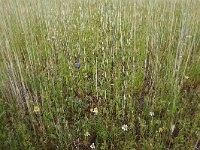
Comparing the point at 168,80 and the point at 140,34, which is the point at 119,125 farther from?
the point at 140,34

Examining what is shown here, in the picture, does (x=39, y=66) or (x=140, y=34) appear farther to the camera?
(x=140, y=34)

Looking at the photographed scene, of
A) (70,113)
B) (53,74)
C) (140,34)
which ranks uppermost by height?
A: (140,34)

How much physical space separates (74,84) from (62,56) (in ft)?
1.65

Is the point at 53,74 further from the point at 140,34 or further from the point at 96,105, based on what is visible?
the point at 140,34

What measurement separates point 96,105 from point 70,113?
0.75 feet

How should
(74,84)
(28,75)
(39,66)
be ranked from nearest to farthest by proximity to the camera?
1. (74,84)
2. (28,75)
3. (39,66)

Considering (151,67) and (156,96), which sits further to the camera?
(151,67)

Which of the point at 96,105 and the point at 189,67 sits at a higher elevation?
the point at 189,67

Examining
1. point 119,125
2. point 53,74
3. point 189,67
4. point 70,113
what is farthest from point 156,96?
point 53,74

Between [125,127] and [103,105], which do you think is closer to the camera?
[125,127]

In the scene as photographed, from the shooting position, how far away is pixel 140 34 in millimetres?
2621

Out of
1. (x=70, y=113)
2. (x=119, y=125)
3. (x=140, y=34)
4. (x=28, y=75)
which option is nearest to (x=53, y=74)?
(x=28, y=75)

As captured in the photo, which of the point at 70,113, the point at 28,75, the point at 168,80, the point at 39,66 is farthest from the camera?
the point at 39,66

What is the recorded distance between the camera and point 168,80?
68.4 inches
